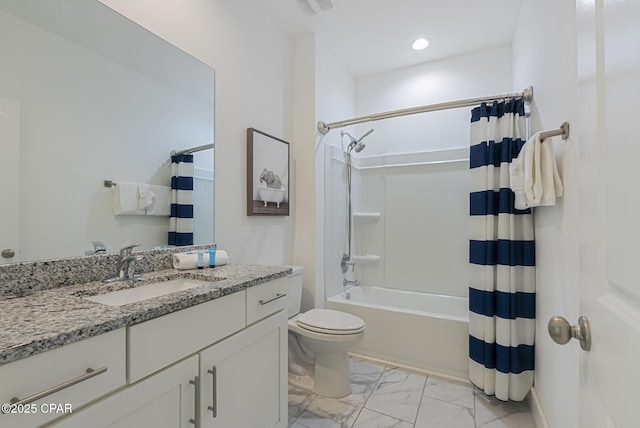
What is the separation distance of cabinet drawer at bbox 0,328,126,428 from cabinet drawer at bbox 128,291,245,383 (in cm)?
4

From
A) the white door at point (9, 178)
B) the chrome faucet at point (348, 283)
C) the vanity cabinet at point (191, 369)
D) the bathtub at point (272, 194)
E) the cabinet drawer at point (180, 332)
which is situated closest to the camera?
the vanity cabinet at point (191, 369)

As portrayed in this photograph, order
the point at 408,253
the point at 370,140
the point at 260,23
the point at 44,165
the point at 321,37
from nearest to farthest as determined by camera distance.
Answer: the point at 44,165 → the point at 260,23 → the point at 321,37 → the point at 408,253 → the point at 370,140

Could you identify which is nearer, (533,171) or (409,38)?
(533,171)

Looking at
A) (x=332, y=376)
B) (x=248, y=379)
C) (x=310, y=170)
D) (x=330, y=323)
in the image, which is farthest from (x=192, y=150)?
(x=332, y=376)

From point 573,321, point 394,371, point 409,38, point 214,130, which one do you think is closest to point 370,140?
point 409,38

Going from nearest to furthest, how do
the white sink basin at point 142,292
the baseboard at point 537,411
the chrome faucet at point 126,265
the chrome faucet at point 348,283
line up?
the white sink basin at point 142,292 < the chrome faucet at point 126,265 < the baseboard at point 537,411 < the chrome faucet at point 348,283

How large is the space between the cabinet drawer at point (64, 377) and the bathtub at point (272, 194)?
53.6 inches

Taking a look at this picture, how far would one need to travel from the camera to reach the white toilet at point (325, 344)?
1.84 meters

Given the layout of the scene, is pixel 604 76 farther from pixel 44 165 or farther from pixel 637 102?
pixel 44 165

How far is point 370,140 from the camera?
3.23m

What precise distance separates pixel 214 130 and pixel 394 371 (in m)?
2.10

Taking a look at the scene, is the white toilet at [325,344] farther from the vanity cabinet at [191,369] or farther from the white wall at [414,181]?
the white wall at [414,181]

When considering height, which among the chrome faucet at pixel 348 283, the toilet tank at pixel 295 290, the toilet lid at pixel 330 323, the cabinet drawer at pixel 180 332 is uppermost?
the cabinet drawer at pixel 180 332

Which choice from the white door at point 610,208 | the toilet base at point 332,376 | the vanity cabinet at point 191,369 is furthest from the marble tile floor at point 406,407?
the white door at point 610,208
